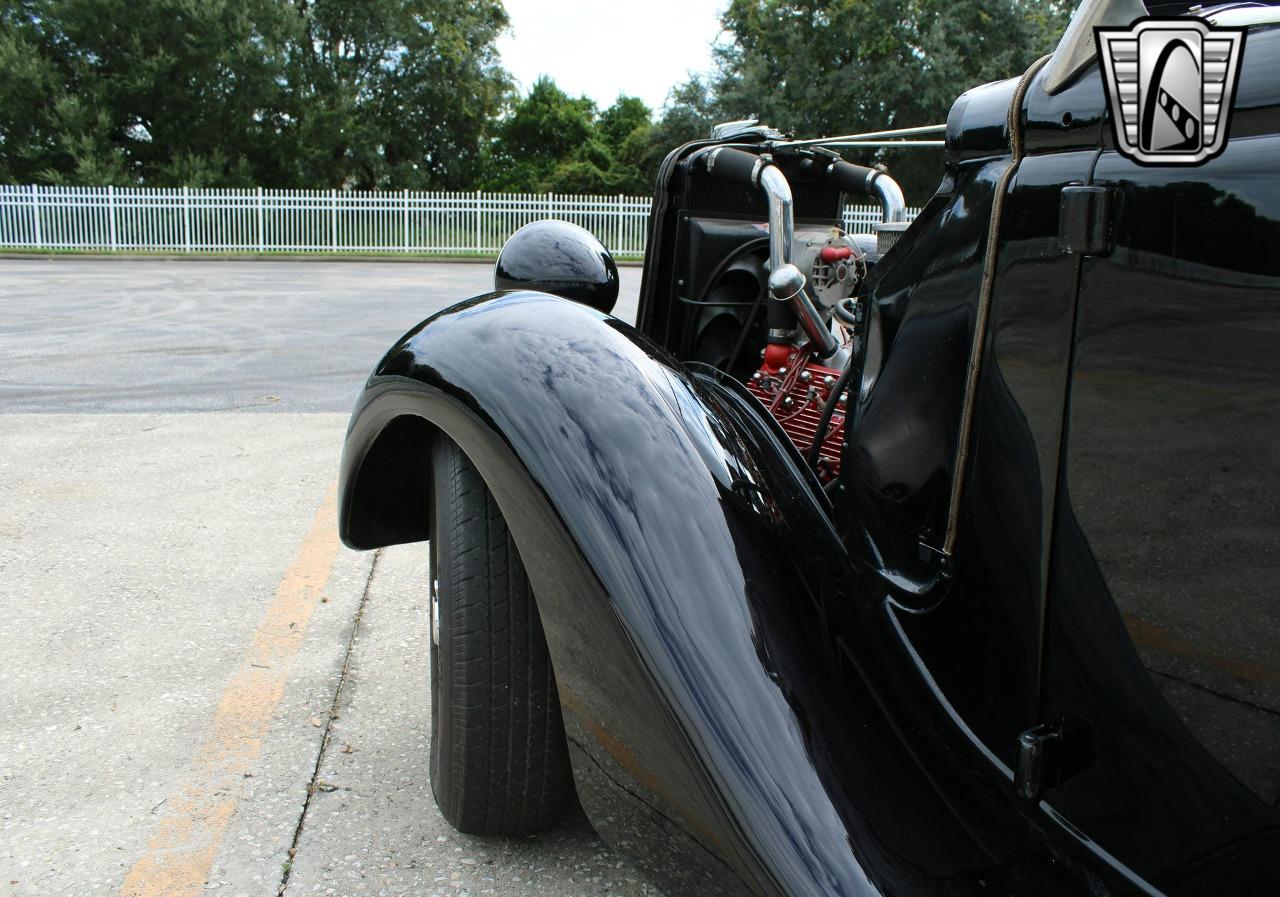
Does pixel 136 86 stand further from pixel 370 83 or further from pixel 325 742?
pixel 325 742

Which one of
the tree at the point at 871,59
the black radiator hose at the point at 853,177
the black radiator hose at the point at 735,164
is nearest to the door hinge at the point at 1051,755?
the black radiator hose at the point at 735,164

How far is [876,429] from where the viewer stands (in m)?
1.64

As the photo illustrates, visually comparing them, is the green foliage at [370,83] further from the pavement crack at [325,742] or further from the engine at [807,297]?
the pavement crack at [325,742]

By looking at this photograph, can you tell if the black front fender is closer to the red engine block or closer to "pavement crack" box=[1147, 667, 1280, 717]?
"pavement crack" box=[1147, 667, 1280, 717]

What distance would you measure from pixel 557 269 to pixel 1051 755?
214 cm

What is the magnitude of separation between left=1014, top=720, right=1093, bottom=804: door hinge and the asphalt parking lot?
3.51 ft

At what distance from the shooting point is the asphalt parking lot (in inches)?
84.4

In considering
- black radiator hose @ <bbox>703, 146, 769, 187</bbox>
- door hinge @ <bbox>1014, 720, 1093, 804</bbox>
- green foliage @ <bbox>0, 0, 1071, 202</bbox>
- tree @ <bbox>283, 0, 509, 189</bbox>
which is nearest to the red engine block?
black radiator hose @ <bbox>703, 146, 769, 187</bbox>

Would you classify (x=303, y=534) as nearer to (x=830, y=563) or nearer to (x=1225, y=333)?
(x=830, y=563)

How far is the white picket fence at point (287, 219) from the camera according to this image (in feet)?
78.8

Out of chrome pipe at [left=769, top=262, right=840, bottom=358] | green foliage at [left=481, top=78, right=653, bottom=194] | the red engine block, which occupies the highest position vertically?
green foliage at [left=481, top=78, right=653, bottom=194]

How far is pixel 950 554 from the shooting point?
1450 mm

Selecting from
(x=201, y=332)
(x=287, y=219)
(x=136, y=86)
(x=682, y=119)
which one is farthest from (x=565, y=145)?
(x=201, y=332)

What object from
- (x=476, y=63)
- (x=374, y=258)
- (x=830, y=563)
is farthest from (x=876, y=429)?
(x=476, y=63)
